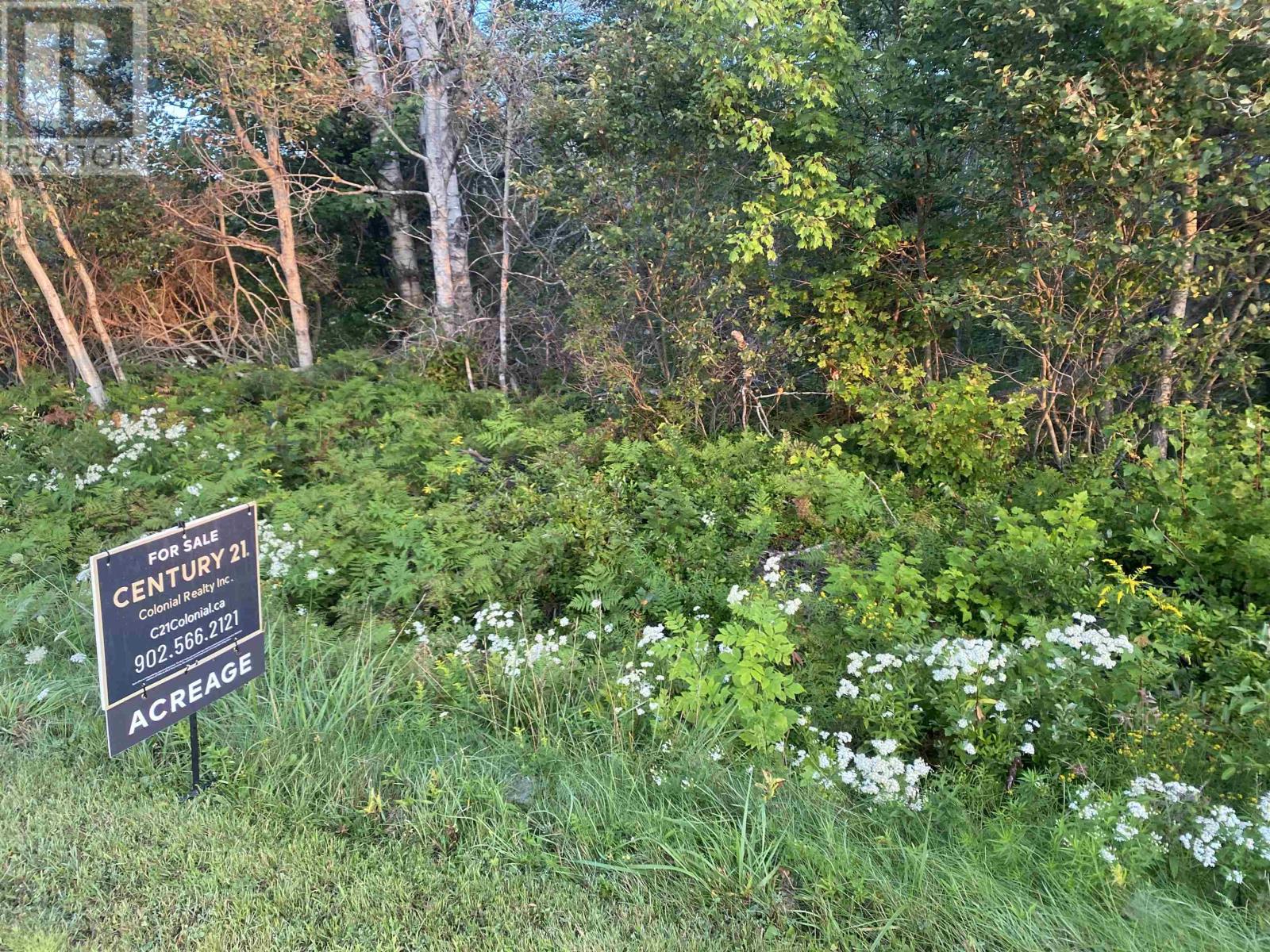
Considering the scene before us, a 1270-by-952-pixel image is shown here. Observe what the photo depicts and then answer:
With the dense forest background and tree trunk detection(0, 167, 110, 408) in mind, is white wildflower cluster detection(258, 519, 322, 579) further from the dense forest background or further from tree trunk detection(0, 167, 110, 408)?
Answer: tree trunk detection(0, 167, 110, 408)

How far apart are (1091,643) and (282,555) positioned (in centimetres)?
450

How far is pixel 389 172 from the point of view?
11719 millimetres

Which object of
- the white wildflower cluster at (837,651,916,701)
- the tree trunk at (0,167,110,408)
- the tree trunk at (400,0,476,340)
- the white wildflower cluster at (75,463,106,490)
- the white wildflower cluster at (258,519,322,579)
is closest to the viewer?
the white wildflower cluster at (837,651,916,701)

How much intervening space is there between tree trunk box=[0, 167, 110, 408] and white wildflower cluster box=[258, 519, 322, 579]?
5.56 metres

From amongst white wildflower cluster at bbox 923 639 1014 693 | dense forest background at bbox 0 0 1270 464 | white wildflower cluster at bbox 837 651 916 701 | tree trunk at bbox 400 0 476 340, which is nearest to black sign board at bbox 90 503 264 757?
white wildflower cluster at bbox 837 651 916 701

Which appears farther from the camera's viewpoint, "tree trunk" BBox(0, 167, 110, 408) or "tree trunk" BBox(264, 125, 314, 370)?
"tree trunk" BBox(264, 125, 314, 370)

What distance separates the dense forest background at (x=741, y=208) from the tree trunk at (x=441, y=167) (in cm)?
4

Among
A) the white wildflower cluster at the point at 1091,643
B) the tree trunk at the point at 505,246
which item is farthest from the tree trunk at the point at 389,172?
the white wildflower cluster at the point at 1091,643

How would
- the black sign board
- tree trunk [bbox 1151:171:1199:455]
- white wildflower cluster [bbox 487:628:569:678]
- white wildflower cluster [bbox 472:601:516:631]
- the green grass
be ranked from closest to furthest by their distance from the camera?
the green grass, the black sign board, white wildflower cluster [bbox 487:628:569:678], white wildflower cluster [bbox 472:601:516:631], tree trunk [bbox 1151:171:1199:455]

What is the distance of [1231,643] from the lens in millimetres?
3943

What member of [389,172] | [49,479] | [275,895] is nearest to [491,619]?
[275,895]

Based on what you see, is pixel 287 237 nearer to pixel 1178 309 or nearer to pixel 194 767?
pixel 194 767

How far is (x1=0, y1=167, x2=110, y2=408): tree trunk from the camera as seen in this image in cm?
833

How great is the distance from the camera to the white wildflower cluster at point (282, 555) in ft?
16.5
